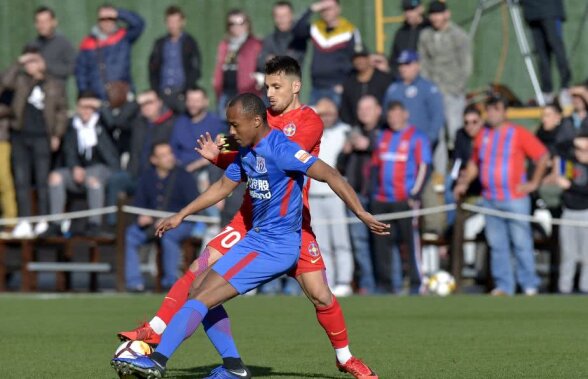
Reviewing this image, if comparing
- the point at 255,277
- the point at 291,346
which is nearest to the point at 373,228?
the point at 255,277

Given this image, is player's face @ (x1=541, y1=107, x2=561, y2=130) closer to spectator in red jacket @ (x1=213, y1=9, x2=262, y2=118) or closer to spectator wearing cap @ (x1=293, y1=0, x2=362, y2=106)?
spectator wearing cap @ (x1=293, y1=0, x2=362, y2=106)

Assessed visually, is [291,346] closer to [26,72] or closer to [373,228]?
[373,228]

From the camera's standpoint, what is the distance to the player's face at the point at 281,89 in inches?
360

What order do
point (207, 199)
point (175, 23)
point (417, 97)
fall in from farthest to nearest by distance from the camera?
point (175, 23), point (417, 97), point (207, 199)

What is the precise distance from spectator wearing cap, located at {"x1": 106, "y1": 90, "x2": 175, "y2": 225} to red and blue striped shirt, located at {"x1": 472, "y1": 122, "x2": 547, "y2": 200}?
15.1 feet

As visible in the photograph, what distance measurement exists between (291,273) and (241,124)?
113cm

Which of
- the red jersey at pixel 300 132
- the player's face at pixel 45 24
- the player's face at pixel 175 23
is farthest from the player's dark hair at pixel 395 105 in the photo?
the red jersey at pixel 300 132

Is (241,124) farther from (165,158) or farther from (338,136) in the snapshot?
(165,158)

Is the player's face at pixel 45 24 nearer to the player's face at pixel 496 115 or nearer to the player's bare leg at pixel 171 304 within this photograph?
the player's face at pixel 496 115

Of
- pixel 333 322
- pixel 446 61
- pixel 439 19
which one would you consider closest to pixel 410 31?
pixel 439 19

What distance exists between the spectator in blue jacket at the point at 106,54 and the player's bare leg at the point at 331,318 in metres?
11.9

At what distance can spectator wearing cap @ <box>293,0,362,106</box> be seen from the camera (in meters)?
18.9

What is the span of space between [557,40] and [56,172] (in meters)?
7.92

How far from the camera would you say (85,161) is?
1945 centimetres
